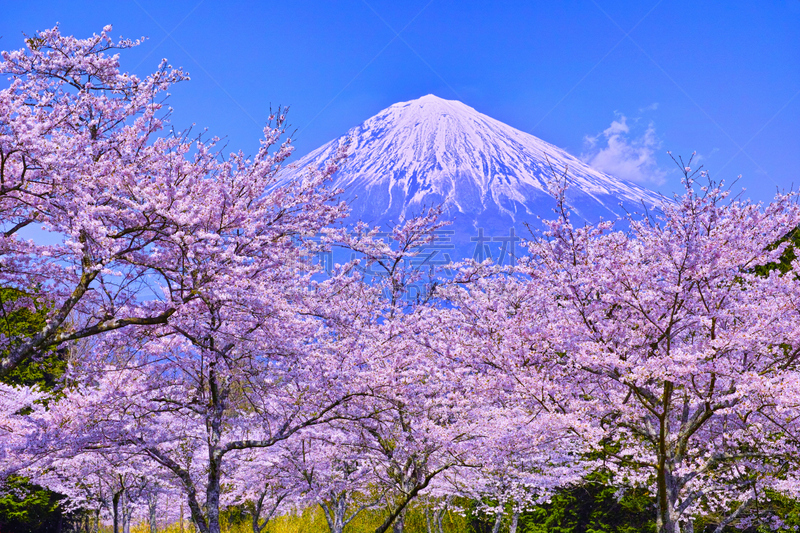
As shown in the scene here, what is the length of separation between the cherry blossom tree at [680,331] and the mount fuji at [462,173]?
272 feet

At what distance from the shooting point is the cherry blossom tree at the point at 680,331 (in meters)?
5.66

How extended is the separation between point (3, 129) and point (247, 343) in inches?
149

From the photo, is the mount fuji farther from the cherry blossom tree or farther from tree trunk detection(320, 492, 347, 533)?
the cherry blossom tree

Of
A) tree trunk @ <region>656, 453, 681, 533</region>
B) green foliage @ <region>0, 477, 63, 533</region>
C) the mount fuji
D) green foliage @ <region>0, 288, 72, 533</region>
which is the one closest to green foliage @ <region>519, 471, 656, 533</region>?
tree trunk @ <region>656, 453, 681, 533</region>

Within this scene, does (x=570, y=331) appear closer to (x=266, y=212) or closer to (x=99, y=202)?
(x=266, y=212)

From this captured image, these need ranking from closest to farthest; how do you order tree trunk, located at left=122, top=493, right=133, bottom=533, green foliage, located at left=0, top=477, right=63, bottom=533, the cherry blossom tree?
the cherry blossom tree → green foliage, located at left=0, top=477, right=63, bottom=533 → tree trunk, located at left=122, top=493, right=133, bottom=533

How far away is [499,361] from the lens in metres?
7.68

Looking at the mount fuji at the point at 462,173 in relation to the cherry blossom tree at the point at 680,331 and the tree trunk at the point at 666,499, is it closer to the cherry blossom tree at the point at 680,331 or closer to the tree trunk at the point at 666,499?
the cherry blossom tree at the point at 680,331

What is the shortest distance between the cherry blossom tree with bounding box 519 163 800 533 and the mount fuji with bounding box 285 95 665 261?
82859 mm

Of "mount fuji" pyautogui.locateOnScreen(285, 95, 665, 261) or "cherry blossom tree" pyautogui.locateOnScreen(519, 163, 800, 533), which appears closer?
"cherry blossom tree" pyautogui.locateOnScreen(519, 163, 800, 533)

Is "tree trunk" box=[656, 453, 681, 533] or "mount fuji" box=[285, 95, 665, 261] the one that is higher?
"mount fuji" box=[285, 95, 665, 261]

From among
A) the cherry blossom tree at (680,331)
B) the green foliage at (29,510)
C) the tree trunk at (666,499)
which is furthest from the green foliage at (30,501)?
the tree trunk at (666,499)

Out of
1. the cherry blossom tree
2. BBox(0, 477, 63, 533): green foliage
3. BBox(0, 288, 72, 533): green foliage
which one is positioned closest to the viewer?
the cherry blossom tree

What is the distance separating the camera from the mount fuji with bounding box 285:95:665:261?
96688 mm
